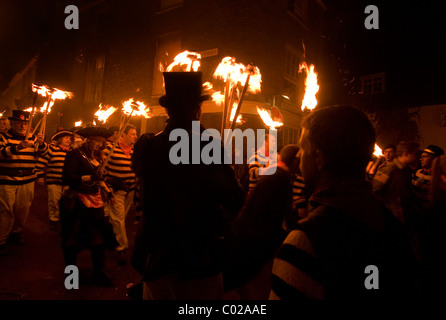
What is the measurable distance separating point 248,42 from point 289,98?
2.95 m

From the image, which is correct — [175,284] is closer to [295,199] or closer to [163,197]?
[163,197]

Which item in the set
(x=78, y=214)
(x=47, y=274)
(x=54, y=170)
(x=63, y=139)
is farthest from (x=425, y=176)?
(x=63, y=139)

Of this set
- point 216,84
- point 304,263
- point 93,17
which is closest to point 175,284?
point 304,263

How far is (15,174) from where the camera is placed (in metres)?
5.68

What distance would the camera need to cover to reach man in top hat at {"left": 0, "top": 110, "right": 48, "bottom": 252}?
17.9 feet

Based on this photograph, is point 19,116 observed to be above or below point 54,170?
above

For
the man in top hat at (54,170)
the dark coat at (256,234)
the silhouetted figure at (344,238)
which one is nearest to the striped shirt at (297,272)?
the silhouetted figure at (344,238)

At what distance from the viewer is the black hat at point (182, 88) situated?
2256mm

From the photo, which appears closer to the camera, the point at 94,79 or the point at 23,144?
the point at 23,144

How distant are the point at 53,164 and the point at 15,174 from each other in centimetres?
198

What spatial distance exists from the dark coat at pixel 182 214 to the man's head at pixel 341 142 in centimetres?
82

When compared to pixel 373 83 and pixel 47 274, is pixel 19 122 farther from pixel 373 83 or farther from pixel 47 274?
pixel 373 83

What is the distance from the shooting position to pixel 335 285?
113 cm

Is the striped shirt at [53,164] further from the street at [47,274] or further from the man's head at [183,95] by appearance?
the man's head at [183,95]
